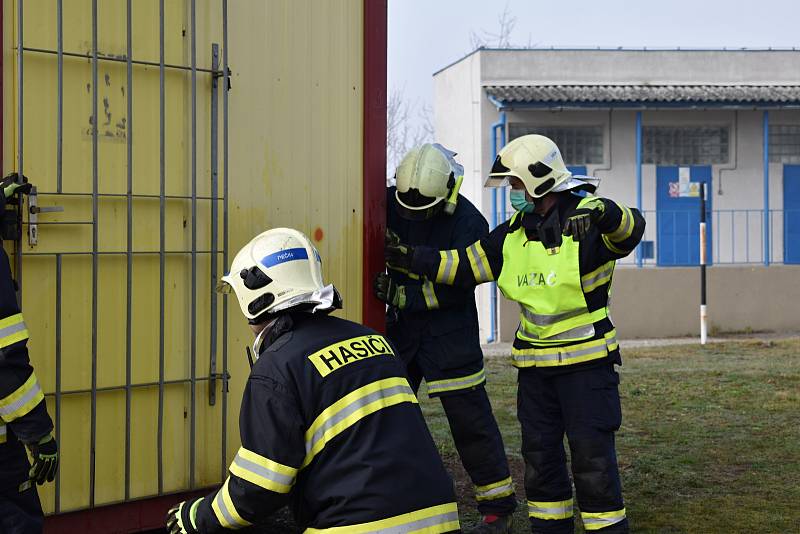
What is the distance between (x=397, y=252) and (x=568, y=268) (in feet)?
3.43

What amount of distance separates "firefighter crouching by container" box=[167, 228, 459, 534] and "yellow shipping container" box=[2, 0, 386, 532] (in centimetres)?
157

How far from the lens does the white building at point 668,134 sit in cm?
1967

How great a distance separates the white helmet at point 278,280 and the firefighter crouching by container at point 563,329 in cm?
184

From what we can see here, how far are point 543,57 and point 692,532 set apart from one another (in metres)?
15.7

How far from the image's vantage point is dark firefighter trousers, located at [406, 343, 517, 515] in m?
5.64

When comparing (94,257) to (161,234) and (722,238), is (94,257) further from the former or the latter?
(722,238)

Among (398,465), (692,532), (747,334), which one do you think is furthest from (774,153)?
(398,465)

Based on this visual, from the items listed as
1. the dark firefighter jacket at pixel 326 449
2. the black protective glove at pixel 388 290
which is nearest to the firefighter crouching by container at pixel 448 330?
the black protective glove at pixel 388 290

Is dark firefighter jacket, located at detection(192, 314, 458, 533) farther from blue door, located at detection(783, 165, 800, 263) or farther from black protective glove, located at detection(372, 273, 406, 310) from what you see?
blue door, located at detection(783, 165, 800, 263)

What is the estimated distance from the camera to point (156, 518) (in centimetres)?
491

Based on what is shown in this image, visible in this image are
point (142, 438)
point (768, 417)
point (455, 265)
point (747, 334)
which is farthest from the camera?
point (747, 334)

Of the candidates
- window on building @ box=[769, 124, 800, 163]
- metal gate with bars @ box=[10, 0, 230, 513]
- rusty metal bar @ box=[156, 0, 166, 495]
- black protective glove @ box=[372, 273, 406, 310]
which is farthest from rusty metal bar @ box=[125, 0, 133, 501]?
window on building @ box=[769, 124, 800, 163]

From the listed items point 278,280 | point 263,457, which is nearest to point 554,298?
point 278,280

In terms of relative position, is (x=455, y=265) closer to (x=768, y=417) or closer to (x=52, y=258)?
(x=52, y=258)
